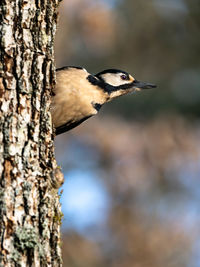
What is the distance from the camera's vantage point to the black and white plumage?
16.2 feet

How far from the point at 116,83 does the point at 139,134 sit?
5.47 m

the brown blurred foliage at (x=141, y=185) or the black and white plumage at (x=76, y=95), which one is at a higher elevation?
the brown blurred foliage at (x=141, y=185)

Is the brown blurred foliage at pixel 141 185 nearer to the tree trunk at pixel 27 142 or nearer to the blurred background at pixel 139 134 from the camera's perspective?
the blurred background at pixel 139 134

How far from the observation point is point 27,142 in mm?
3285

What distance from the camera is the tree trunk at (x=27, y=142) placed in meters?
3.11

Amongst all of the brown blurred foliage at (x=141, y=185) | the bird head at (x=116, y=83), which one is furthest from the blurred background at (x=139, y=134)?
the bird head at (x=116, y=83)

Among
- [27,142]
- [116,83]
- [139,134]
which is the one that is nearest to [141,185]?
[139,134]

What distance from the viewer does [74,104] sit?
16.7 feet

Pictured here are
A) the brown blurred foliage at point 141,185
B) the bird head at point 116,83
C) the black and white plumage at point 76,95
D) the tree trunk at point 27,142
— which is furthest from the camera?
the brown blurred foliage at point 141,185

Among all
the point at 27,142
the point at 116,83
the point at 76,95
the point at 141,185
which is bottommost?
the point at 27,142

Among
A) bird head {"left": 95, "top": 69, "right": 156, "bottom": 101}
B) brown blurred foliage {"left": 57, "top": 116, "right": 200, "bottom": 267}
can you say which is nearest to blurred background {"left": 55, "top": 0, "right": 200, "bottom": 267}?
brown blurred foliage {"left": 57, "top": 116, "right": 200, "bottom": 267}

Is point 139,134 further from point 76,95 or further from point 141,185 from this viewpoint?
point 76,95

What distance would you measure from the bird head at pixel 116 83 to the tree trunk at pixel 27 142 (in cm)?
204

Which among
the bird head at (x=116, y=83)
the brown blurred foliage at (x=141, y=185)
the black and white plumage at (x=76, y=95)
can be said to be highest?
the brown blurred foliage at (x=141, y=185)
